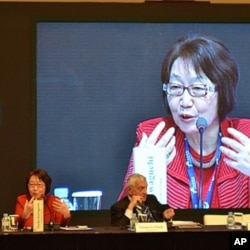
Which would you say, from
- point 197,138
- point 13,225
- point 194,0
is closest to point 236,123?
point 197,138

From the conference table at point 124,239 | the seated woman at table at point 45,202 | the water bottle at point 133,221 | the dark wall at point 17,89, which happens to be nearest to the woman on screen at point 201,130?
the dark wall at point 17,89

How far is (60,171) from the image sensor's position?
7035mm

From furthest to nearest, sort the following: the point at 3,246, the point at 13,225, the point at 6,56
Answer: the point at 6,56 < the point at 13,225 < the point at 3,246

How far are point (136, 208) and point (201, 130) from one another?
1681mm

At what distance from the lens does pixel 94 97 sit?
7.08m

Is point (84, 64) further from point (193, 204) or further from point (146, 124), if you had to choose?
point (193, 204)

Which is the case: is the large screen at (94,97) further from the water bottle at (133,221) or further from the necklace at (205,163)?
the water bottle at (133,221)

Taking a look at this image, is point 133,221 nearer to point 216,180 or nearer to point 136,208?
point 136,208

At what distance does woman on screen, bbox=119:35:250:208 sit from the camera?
712cm

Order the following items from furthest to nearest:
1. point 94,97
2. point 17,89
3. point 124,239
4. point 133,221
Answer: point 94,97, point 17,89, point 133,221, point 124,239

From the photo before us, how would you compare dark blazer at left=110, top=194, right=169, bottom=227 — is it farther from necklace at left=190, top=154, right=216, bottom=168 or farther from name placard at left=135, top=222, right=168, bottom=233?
necklace at left=190, top=154, right=216, bottom=168

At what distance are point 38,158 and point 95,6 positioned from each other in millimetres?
1311

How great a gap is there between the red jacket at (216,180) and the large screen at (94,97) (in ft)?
0.36

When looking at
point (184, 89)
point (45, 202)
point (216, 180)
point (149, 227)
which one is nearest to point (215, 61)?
point (184, 89)
